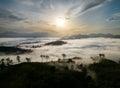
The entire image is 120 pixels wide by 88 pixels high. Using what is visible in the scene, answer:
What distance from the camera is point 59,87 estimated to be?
189000mm

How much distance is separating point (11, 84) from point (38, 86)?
34.5m

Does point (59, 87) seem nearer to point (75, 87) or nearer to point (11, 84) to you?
point (75, 87)

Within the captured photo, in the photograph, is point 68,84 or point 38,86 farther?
point 68,84

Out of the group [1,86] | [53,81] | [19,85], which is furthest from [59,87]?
[1,86]

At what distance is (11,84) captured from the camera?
194375 millimetres

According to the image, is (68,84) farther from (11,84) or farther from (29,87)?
(11,84)

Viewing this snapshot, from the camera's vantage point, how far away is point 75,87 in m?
197

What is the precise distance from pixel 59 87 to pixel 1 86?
6484 centimetres

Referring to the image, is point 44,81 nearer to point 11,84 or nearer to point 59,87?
point 59,87

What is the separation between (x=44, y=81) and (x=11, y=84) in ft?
126

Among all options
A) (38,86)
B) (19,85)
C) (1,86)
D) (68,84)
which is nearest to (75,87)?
(68,84)

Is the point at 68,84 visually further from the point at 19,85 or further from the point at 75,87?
the point at 19,85

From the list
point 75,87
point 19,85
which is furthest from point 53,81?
point 19,85

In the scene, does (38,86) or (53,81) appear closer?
(38,86)
